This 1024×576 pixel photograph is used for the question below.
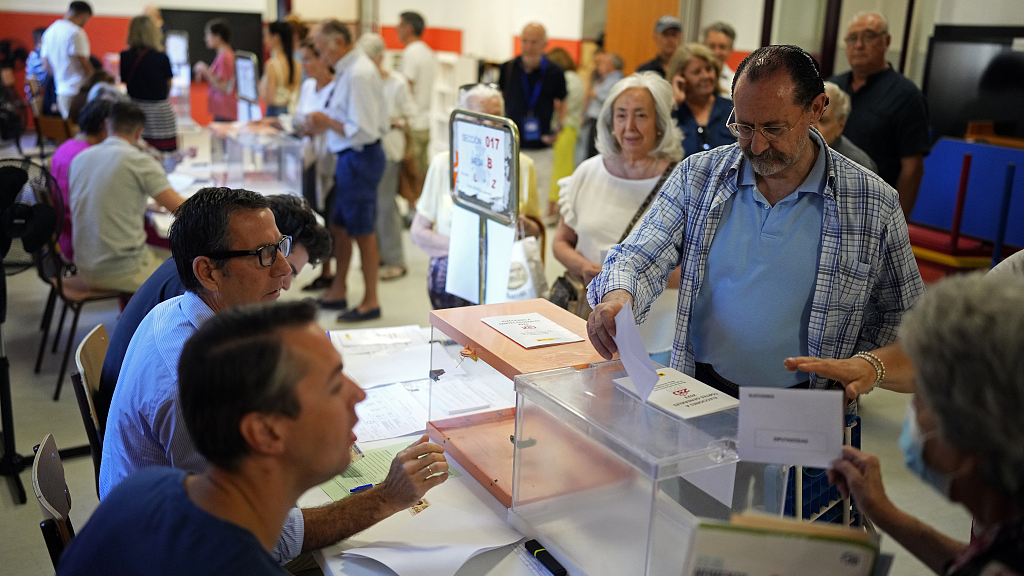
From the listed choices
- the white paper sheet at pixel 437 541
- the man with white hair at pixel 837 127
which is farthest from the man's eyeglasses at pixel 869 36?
the white paper sheet at pixel 437 541

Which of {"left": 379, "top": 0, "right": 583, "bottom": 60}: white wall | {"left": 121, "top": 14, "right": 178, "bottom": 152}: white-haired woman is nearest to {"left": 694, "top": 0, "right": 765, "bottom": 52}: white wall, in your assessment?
{"left": 379, "top": 0, "right": 583, "bottom": 60}: white wall

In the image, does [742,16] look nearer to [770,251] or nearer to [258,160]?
[258,160]

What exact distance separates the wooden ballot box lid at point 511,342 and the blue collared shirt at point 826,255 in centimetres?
14

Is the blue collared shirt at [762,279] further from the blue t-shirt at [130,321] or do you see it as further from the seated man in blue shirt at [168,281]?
the blue t-shirt at [130,321]

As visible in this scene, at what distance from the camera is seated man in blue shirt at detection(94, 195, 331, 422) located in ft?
7.54

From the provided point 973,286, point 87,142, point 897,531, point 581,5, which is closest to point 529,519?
point 897,531

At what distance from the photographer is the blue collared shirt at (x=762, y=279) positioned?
6.01ft

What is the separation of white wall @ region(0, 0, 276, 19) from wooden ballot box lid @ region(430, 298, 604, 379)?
1121 cm

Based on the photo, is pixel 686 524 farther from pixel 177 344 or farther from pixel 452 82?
pixel 452 82

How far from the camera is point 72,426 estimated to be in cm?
371

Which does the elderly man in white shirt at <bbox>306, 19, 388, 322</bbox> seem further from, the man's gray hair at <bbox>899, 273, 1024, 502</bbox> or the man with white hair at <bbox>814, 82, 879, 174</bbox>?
the man's gray hair at <bbox>899, 273, 1024, 502</bbox>

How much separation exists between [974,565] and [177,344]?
1472 millimetres

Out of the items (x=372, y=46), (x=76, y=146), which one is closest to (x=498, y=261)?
(x=76, y=146)

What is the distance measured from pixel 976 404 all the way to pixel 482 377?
1.40 m
